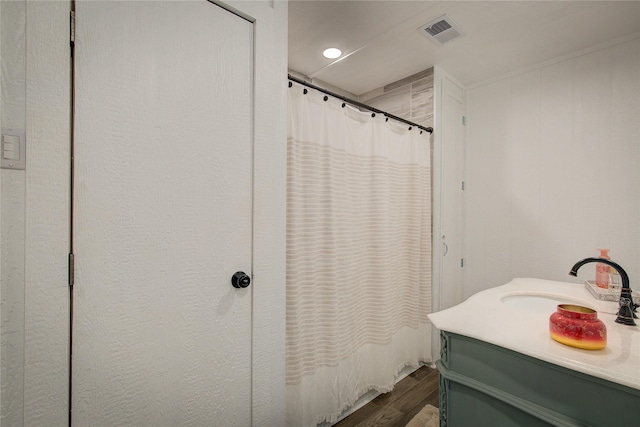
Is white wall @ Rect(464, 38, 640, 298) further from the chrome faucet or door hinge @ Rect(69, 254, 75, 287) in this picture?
door hinge @ Rect(69, 254, 75, 287)

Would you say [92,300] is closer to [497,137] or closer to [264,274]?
[264,274]

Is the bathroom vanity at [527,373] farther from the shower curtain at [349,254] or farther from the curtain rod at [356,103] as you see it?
the curtain rod at [356,103]

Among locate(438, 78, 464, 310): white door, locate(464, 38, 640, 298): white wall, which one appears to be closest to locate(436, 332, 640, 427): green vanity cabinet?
locate(438, 78, 464, 310): white door

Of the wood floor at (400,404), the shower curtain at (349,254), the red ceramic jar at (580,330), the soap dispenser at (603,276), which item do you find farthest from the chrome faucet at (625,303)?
the wood floor at (400,404)

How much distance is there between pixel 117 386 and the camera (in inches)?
32.2

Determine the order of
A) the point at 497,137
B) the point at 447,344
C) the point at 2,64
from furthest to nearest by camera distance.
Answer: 1. the point at 497,137
2. the point at 447,344
3. the point at 2,64

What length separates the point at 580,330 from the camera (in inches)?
33.1

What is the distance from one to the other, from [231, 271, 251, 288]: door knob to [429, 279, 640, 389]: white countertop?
72 cm

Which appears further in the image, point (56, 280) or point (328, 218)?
point (328, 218)

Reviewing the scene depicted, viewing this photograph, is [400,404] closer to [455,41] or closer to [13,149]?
[13,149]

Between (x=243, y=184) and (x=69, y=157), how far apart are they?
499mm

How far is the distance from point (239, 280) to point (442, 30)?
2034 millimetres

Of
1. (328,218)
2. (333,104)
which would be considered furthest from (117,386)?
(333,104)

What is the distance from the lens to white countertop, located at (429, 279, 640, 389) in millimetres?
753
